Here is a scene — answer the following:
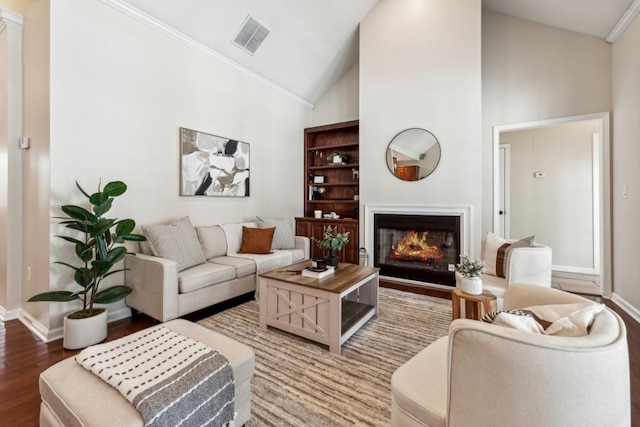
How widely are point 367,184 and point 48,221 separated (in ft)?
12.1

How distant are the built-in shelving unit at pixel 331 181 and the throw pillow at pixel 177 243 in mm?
2185

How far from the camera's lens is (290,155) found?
5.17 metres

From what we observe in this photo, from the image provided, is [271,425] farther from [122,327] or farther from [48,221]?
[48,221]

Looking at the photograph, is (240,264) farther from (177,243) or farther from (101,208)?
(101,208)

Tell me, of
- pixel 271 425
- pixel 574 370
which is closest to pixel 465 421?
pixel 574 370

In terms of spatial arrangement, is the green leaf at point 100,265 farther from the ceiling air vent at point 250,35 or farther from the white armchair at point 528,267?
the white armchair at point 528,267

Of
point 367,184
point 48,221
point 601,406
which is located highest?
point 367,184

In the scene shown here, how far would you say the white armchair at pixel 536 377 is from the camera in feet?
2.56

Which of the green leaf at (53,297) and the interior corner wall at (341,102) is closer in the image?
the green leaf at (53,297)

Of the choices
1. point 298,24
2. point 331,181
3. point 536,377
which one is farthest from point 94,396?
point 331,181

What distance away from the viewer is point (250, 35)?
3.79 metres

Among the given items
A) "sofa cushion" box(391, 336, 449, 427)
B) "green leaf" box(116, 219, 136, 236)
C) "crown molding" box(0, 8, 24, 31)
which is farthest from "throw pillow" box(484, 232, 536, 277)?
"crown molding" box(0, 8, 24, 31)

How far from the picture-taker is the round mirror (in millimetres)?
3902

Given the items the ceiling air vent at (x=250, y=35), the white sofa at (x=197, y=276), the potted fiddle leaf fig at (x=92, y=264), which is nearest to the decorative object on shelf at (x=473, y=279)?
the white sofa at (x=197, y=276)
